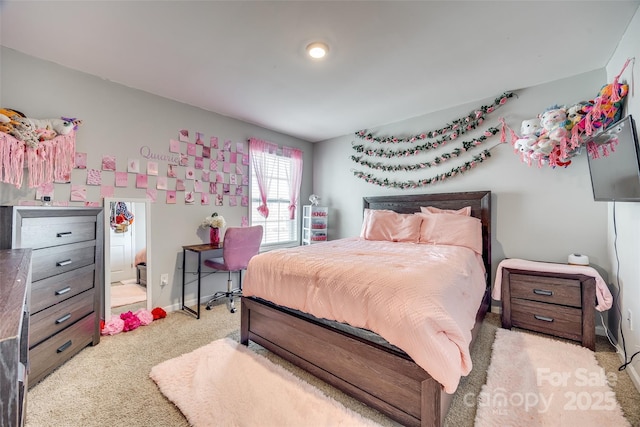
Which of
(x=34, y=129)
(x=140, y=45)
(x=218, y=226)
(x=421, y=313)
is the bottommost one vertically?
(x=421, y=313)

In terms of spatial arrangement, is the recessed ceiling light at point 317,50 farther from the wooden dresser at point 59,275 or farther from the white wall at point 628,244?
the wooden dresser at point 59,275

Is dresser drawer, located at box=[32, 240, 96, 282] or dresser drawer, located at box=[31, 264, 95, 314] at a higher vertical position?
dresser drawer, located at box=[32, 240, 96, 282]

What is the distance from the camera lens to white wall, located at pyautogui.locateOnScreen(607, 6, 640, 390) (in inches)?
67.4

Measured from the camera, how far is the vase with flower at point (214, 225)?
3.12 meters

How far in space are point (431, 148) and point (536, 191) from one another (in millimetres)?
1211

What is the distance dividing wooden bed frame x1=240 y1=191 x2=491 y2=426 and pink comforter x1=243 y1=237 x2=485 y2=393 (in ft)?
0.31

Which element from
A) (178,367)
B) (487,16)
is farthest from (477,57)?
(178,367)

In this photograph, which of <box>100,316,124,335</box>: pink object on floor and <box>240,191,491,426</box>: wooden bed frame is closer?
<box>240,191,491,426</box>: wooden bed frame

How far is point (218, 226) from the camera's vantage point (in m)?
3.13

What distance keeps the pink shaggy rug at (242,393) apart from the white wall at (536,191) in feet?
8.09

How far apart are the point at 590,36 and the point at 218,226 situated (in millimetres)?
3720

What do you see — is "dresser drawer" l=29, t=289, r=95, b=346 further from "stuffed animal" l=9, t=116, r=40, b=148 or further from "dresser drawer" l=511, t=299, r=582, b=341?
"dresser drawer" l=511, t=299, r=582, b=341

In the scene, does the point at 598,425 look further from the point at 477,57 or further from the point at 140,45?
the point at 140,45

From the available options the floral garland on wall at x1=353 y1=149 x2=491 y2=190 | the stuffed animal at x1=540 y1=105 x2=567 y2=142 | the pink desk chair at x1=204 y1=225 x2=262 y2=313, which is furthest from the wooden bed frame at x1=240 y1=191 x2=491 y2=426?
the floral garland on wall at x1=353 y1=149 x2=491 y2=190
